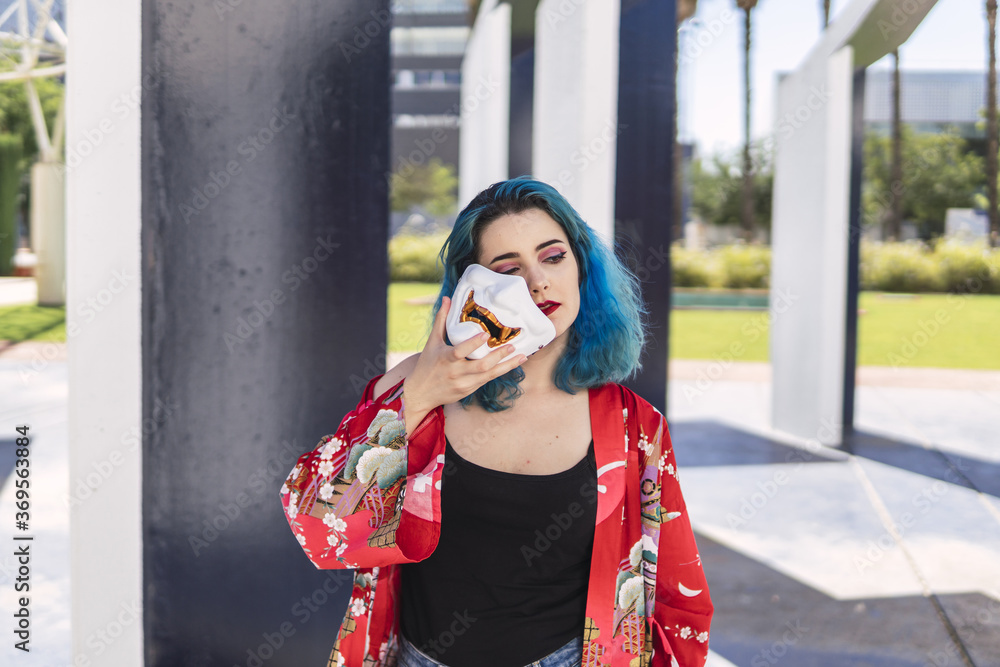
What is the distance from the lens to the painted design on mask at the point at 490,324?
149 centimetres

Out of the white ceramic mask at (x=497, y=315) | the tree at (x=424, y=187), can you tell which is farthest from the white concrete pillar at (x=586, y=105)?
the tree at (x=424, y=187)

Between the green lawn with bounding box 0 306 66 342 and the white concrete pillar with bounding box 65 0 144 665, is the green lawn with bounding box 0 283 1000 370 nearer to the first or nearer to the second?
the green lawn with bounding box 0 306 66 342

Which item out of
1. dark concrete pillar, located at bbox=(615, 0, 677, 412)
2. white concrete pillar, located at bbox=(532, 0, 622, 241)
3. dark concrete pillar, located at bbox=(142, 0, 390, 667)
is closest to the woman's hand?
dark concrete pillar, located at bbox=(142, 0, 390, 667)

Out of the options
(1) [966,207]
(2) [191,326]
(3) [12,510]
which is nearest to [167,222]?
(2) [191,326]

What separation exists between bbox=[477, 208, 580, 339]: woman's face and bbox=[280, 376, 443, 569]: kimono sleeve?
371 millimetres

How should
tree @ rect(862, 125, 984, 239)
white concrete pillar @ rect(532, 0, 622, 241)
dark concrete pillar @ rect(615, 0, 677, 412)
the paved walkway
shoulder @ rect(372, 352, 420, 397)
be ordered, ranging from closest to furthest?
shoulder @ rect(372, 352, 420, 397) < the paved walkway < white concrete pillar @ rect(532, 0, 622, 241) < dark concrete pillar @ rect(615, 0, 677, 412) < tree @ rect(862, 125, 984, 239)

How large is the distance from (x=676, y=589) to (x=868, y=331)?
53.5 feet

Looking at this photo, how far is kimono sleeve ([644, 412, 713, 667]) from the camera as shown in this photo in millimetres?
1647

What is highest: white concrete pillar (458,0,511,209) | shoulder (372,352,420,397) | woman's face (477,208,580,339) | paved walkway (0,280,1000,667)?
white concrete pillar (458,0,511,209)

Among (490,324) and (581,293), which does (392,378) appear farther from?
(581,293)

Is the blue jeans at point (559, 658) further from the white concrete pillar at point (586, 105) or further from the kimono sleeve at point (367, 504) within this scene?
the white concrete pillar at point (586, 105)

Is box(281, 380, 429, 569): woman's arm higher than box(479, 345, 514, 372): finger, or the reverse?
box(479, 345, 514, 372): finger

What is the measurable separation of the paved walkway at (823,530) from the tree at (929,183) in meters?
34.6

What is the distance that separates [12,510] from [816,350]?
7.01m
